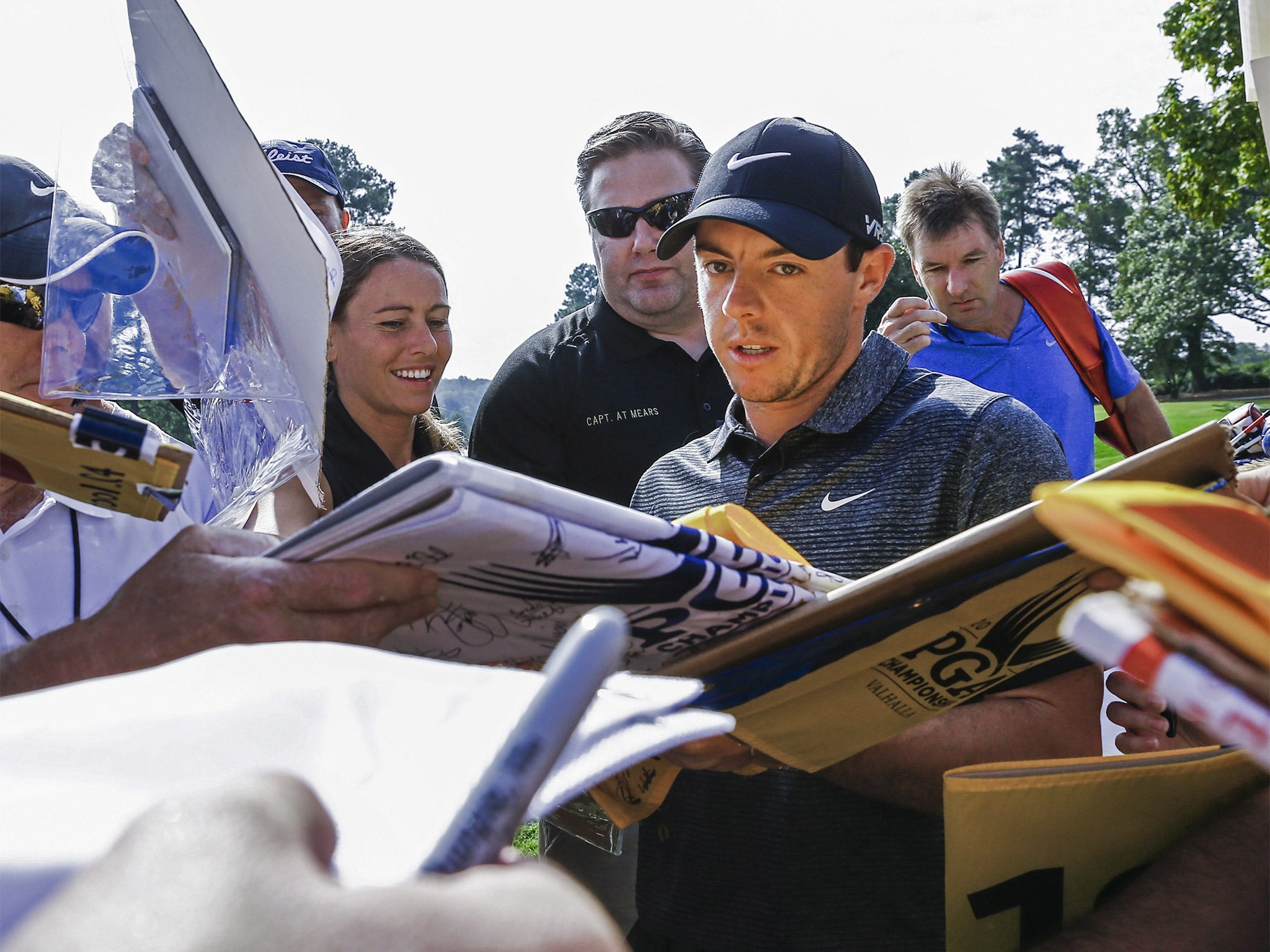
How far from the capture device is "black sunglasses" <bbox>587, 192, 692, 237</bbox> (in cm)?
355

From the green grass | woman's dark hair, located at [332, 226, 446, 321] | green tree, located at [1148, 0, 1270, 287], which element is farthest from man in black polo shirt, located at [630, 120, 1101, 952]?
the green grass

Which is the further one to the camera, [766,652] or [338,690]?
[766,652]

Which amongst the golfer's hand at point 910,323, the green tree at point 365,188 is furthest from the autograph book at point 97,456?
the green tree at point 365,188

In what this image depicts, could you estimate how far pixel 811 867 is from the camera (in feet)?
5.74

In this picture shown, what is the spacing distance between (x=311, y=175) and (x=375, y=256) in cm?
68

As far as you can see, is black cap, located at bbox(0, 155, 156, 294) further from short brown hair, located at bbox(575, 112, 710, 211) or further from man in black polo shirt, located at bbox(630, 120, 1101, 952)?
short brown hair, located at bbox(575, 112, 710, 211)

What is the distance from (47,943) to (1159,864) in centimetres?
112

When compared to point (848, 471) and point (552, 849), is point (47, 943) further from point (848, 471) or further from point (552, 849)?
point (552, 849)

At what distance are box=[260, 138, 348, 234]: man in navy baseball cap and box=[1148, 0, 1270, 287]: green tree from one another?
669 inches

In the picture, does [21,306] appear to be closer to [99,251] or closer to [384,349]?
[99,251]

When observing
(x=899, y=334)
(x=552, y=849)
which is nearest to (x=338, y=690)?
(x=552, y=849)

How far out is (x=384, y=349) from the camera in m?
3.52

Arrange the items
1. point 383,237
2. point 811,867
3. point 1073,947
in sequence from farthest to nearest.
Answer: point 383,237, point 811,867, point 1073,947

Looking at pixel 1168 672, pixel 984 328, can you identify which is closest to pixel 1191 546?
pixel 1168 672
